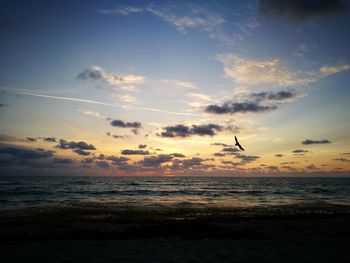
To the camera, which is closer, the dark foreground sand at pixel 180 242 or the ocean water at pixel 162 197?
the dark foreground sand at pixel 180 242

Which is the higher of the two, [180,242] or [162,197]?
[180,242]

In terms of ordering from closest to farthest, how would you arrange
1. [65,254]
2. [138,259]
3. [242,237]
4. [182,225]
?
[138,259], [65,254], [242,237], [182,225]

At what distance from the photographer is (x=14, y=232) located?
13.7m

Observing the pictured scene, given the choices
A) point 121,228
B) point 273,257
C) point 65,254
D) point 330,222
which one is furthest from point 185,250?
point 330,222

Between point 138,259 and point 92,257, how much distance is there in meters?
1.87

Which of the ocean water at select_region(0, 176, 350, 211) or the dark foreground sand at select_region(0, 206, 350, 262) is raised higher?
the dark foreground sand at select_region(0, 206, 350, 262)

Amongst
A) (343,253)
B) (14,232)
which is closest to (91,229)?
(14,232)

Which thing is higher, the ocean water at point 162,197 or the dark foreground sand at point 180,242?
the dark foreground sand at point 180,242

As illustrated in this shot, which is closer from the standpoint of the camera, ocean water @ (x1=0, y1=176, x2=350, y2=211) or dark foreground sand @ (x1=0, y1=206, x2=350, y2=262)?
dark foreground sand @ (x1=0, y1=206, x2=350, y2=262)

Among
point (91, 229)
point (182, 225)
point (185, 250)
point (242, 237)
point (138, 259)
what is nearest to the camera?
point (138, 259)

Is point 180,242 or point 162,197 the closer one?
point 180,242

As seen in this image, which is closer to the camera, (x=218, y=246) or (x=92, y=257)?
(x=92, y=257)

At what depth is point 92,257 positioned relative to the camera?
9.60m

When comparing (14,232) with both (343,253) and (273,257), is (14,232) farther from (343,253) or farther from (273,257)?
(343,253)
